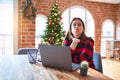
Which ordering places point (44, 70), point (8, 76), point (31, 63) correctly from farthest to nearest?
point (31, 63), point (44, 70), point (8, 76)

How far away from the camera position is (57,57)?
1424 millimetres

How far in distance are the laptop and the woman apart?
0.34 metres

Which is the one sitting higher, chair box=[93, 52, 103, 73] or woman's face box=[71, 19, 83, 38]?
woman's face box=[71, 19, 83, 38]

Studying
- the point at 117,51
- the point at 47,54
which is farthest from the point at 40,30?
the point at 47,54

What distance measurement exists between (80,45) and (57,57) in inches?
19.9

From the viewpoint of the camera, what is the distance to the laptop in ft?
4.49

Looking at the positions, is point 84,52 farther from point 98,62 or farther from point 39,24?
point 39,24

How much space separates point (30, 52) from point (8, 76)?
55 cm

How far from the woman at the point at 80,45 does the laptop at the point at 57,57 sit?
0.34 meters

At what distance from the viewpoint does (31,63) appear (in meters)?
1.68

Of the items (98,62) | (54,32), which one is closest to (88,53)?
(98,62)

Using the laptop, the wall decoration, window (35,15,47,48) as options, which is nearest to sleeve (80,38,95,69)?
the laptop

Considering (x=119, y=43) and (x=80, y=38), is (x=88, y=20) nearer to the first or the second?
(x=119, y=43)

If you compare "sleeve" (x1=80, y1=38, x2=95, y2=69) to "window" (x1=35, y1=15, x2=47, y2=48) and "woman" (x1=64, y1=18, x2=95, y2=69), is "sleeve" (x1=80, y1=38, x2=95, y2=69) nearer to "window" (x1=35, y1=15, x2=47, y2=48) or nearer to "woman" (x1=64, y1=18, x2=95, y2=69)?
"woman" (x1=64, y1=18, x2=95, y2=69)
